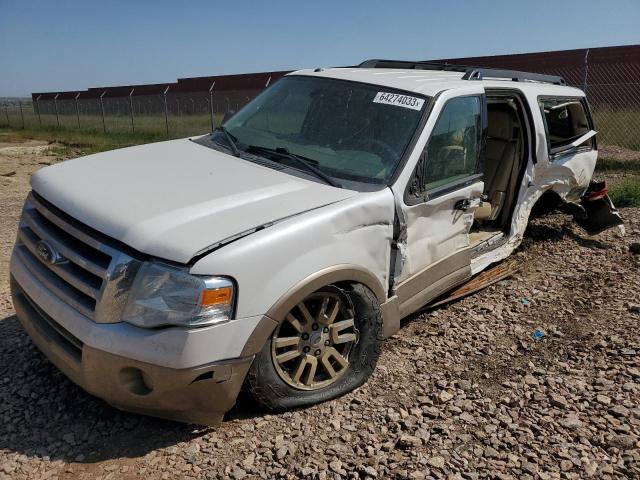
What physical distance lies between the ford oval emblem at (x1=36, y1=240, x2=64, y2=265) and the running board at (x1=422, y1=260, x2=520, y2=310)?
8.85 ft

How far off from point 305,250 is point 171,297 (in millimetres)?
700

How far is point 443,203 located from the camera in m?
3.66

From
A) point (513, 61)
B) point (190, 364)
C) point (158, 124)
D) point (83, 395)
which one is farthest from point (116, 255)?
point (513, 61)

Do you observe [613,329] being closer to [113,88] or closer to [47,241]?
[47,241]

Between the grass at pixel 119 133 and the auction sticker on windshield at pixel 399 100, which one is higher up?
the auction sticker on windshield at pixel 399 100

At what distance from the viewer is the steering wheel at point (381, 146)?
340 cm

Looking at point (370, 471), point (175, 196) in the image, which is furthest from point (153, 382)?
point (370, 471)

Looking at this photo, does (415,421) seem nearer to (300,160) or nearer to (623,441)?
(623,441)

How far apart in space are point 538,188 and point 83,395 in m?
4.20

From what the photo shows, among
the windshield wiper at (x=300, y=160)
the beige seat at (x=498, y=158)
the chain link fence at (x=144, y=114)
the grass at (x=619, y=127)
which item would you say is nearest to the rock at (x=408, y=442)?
the windshield wiper at (x=300, y=160)

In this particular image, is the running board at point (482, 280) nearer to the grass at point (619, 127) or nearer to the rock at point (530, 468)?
the rock at point (530, 468)

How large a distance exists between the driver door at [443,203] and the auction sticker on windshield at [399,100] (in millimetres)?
133

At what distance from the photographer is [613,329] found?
4.10 meters

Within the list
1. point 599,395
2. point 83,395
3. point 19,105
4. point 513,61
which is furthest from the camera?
point 19,105
